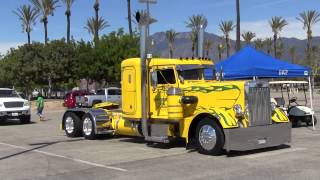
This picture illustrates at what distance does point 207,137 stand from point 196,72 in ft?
7.78

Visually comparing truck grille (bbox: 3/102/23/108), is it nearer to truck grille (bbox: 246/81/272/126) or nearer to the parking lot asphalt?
the parking lot asphalt

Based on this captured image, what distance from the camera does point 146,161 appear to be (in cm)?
1239

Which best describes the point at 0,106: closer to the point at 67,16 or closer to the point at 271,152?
the point at 271,152

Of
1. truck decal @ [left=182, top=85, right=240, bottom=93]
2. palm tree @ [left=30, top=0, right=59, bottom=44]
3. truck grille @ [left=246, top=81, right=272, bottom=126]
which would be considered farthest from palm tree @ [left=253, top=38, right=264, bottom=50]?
truck grille @ [left=246, top=81, right=272, bottom=126]


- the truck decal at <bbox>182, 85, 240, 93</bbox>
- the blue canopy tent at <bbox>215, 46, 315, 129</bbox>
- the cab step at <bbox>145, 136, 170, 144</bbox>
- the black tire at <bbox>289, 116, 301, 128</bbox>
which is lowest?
the cab step at <bbox>145, 136, 170, 144</bbox>

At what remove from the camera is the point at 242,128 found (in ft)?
42.1

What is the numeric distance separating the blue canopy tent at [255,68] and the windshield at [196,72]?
3521 mm

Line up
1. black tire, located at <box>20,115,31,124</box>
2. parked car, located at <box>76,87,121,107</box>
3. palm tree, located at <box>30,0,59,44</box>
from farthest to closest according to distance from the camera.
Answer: palm tree, located at <box>30,0,59,44</box>
parked car, located at <box>76,87,121,107</box>
black tire, located at <box>20,115,31,124</box>

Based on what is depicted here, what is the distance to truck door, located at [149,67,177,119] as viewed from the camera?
14492 mm

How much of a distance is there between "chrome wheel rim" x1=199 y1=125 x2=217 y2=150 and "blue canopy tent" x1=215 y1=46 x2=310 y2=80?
19.1 ft

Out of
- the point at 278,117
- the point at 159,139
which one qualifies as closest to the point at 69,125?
the point at 159,139

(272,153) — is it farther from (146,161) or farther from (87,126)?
(87,126)

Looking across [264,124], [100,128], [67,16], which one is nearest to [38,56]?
[67,16]

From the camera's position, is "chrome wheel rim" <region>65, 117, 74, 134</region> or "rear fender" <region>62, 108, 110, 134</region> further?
"chrome wheel rim" <region>65, 117, 74, 134</region>
